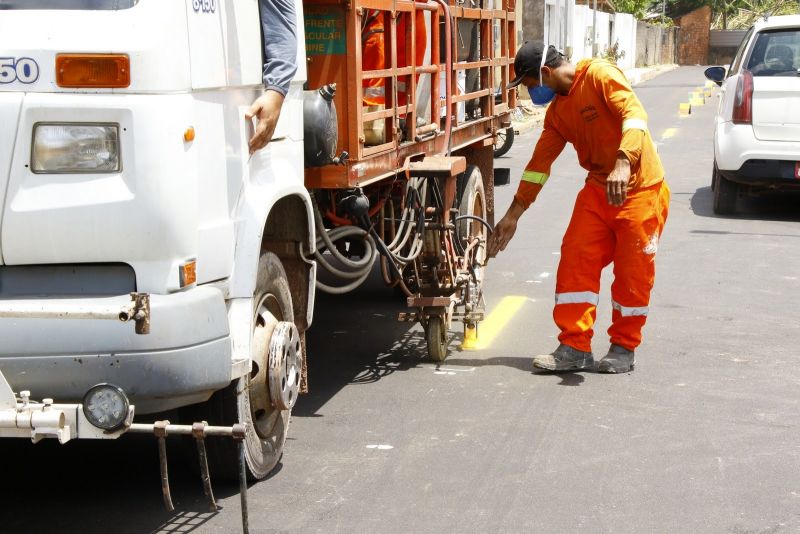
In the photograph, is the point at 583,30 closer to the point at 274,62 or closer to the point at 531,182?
the point at 531,182

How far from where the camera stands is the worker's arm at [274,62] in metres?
4.53

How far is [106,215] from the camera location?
→ 3783 mm

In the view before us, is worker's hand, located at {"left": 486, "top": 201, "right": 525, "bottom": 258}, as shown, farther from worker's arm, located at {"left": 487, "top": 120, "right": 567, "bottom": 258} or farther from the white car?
the white car

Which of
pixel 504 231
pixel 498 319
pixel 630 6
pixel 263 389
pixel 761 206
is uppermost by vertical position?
pixel 630 6

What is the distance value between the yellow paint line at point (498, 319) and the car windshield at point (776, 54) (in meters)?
5.09

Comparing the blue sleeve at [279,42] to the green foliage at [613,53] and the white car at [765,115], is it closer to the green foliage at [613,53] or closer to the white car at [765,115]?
the white car at [765,115]

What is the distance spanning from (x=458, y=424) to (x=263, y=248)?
1500 millimetres

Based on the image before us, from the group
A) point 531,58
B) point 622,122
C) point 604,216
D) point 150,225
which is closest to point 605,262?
point 604,216

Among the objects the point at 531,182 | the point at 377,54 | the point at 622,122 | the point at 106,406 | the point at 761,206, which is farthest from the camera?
the point at 761,206

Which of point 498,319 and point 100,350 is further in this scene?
point 498,319

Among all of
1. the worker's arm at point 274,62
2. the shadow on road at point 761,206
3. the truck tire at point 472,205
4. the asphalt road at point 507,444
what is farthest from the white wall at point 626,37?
the worker's arm at point 274,62

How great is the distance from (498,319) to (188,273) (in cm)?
454

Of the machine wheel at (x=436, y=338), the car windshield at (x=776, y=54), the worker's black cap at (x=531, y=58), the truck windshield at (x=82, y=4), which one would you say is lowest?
the machine wheel at (x=436, y=338)

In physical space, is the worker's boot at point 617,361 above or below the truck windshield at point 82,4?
below
